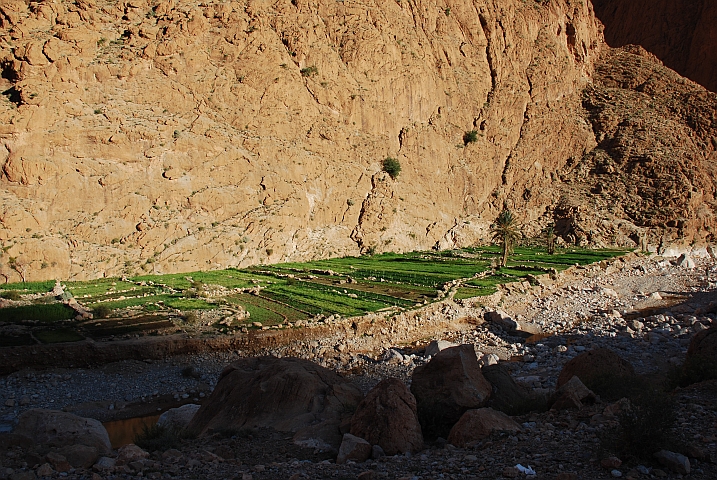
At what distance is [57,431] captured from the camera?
34.3 feet

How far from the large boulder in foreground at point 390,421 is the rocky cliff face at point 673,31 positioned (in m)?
106

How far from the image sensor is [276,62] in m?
56.1

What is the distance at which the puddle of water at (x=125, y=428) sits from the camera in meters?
15.7

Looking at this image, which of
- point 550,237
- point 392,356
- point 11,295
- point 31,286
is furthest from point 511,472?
point 550,237

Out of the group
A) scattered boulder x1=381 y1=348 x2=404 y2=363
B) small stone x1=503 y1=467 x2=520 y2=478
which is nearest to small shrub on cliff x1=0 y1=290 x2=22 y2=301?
scattered boulder x1=381 y1=348 x2=404 y2=363

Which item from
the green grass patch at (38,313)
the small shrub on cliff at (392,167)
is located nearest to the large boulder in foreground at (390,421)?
the green grass patch at (38,313)

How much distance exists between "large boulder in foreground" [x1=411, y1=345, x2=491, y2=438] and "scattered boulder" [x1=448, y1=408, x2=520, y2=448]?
908 mm

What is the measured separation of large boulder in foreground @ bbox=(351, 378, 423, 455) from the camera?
9516 millimetres

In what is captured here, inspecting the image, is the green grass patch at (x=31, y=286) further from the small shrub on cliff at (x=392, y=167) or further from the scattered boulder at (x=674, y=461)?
the scattered boulder at (x=674, y=461)

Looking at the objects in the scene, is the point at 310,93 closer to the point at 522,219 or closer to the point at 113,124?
the point at 113,124

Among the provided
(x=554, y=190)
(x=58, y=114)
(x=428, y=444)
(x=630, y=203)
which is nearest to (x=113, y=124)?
(x=58, y=114)

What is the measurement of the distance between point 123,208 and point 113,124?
24.2 feet

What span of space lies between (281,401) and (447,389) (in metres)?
3.82

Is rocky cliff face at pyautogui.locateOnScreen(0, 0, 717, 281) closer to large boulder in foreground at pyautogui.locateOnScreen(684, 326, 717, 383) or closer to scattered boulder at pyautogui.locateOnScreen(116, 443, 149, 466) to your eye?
scattered boulder at pyautogui.locateOnScreen(116, 443, 149, 466)
